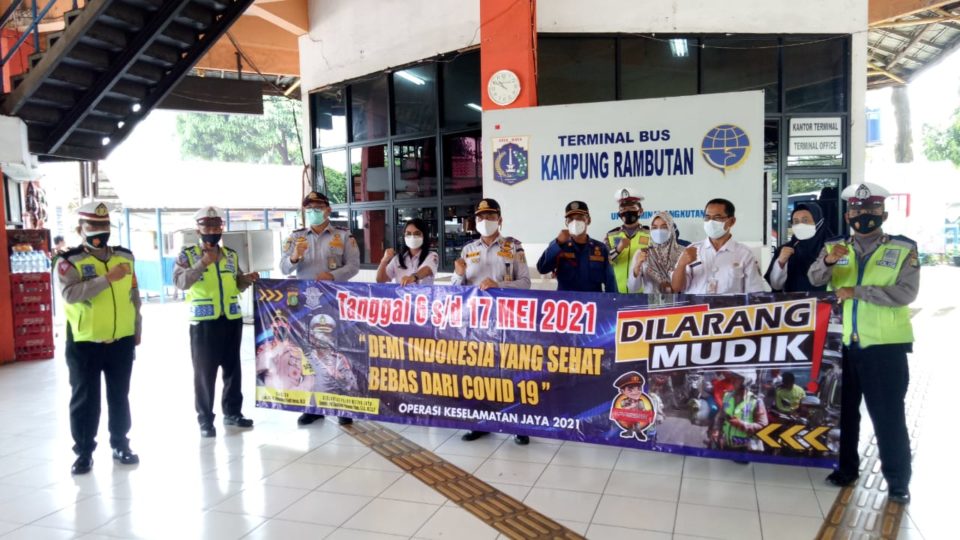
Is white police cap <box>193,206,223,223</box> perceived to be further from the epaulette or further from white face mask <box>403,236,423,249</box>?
the epaulette

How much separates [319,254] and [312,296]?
1.79ft

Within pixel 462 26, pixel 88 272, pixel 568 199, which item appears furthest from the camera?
pixel 462 26

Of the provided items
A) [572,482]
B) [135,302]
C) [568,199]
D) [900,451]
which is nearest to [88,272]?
[135,302]

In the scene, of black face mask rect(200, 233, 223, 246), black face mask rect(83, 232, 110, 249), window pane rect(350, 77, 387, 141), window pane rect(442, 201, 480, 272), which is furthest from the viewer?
window pane rect(350, 77, 387, 141)

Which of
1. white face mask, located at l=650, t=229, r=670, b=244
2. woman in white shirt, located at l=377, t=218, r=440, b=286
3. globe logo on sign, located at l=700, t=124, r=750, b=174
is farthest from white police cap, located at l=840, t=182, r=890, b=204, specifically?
woman in white shirt, located at l=377, t=218, r=440, b=286

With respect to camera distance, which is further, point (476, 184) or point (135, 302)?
point (476, 184)

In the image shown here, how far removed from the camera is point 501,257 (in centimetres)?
422

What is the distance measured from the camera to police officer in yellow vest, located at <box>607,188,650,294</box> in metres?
4.57

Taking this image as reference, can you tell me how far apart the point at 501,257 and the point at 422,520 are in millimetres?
1828

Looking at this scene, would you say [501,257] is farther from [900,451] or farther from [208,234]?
[900,451]

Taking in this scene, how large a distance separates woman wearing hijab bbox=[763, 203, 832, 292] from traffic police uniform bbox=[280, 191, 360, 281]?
2901 mm

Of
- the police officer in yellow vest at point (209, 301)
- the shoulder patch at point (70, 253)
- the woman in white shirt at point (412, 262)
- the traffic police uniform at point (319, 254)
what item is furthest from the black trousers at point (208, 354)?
the woman in white shirt at point (412, 262)

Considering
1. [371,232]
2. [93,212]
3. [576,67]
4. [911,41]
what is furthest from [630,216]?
[911,41]

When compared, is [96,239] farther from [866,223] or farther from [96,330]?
[866,223]
